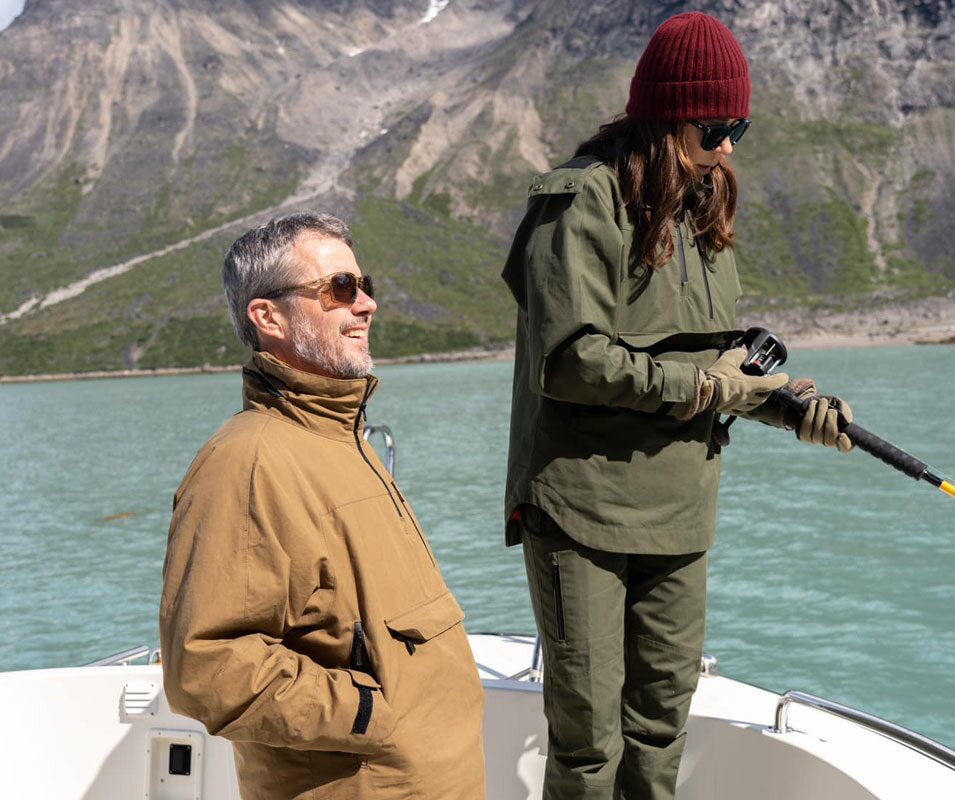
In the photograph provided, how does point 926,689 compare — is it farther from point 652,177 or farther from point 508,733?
point 652,177

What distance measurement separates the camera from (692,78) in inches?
103

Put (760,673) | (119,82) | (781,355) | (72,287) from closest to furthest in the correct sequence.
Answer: (781,355) → (760,673) → (72,287) → (119,82)

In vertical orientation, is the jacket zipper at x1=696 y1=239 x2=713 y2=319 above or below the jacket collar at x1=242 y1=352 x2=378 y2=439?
above

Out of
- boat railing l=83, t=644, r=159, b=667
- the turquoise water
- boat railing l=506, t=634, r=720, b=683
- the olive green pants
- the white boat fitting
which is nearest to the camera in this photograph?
the olive green pants

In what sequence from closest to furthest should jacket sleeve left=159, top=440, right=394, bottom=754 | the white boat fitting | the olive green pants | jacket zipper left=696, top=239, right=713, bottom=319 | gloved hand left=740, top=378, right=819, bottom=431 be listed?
jacket sleeve left=159, top=440, right=394, bottom=754 < the olive green pants < jacket zipper left=696, top=239, right=713, bottom=319 < gloved hand left=740, top=378, right=819, bottom=431 < the white boat fitting

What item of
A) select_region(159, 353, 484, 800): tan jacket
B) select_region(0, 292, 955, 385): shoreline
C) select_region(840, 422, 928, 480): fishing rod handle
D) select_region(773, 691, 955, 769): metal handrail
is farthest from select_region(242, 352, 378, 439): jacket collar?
select_region(0, 292, 955, 385): shoreline

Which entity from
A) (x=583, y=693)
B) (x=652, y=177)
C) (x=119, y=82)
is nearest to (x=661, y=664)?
(x=583, y=693)

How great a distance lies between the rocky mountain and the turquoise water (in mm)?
71302

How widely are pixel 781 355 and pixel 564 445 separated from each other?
68 cm

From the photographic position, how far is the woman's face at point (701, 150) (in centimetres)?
265

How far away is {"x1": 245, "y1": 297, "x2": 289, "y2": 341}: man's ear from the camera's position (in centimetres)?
206

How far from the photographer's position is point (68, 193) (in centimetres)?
15538

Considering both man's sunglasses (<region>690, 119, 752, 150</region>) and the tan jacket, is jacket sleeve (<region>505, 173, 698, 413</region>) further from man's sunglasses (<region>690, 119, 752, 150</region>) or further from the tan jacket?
the tan jacket

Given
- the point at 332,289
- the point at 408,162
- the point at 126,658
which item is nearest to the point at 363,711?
the point at 332,289
